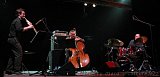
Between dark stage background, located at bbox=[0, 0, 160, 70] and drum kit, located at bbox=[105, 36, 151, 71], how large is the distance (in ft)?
1.99

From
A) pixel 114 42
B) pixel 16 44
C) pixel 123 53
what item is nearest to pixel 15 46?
pixel 16 44

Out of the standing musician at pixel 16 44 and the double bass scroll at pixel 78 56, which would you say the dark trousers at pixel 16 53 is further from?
the double bass scroll at pixel 78 56

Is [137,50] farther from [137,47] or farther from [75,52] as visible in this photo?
[75,52]

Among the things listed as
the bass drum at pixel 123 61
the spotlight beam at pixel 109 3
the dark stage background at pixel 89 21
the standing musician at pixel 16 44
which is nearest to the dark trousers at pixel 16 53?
the standing musician at pixel 16 44

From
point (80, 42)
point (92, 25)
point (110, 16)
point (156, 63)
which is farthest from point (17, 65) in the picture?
point (156, 63)

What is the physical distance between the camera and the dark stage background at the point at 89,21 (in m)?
9.96

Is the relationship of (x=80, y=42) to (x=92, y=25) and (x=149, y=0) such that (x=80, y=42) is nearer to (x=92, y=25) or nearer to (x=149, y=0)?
(x=92, y=25)

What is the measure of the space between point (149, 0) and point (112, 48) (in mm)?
3069

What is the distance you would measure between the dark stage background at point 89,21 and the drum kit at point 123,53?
1.99ft

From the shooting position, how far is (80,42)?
925 centimetres

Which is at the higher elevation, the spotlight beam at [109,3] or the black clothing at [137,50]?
the spotlight beam at [109,3]

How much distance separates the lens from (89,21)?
38.3 ft

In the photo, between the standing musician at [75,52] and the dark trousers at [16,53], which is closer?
the dark trousers at [16,53]

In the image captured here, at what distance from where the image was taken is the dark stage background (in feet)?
32.7
